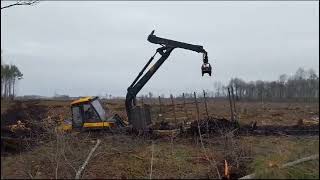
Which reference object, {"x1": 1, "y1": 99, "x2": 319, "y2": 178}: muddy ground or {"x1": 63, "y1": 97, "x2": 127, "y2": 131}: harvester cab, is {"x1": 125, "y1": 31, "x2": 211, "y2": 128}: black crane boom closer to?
{"x1": 63, "y1": 97, "x2": 127, "y2": 131}: harvester cab

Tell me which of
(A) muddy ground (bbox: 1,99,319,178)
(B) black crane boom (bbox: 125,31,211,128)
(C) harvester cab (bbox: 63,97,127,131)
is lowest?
(A) muddy ground (bbox: 1,99,319,178)

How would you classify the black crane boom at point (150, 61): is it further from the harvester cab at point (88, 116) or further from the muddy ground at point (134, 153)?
the muddy ground at point (134, 153)

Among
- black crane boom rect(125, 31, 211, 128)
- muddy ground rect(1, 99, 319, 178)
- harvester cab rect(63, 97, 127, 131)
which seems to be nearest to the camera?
muddy ground rect(1, 99, 319, 178)

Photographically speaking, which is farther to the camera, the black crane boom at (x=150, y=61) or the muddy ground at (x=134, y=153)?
the black crane boom at (x=150, y=61)

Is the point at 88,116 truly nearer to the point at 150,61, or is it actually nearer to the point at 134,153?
the point at 150,61

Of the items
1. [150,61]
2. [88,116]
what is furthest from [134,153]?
[150,61]

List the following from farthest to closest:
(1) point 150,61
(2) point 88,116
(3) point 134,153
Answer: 1. (1) point 150,61
2. (2) point 88,116
3. (3) point 134,153

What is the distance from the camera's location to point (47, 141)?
1515 centimetres

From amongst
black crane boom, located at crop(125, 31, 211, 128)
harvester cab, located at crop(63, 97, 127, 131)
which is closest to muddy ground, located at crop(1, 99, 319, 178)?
harvester cab, located at crop(63, 97, 127, 131)

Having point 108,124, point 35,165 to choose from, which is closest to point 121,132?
point 108,124

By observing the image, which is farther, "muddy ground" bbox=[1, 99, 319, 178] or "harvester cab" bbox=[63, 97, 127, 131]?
"harvester cab" bbox=[63, 97, 127, 131]

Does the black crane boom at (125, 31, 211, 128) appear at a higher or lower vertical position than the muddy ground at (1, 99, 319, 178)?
higher

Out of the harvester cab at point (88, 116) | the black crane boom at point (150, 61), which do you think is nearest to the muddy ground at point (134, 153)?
the harvester cab at point (88, 116)

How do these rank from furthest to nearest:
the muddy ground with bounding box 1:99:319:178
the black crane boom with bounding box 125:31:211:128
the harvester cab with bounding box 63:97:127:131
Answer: the black crane boom with bounding box 125:31:211:128
the harvester cab with bounding box 63:97:127:131
the muddy ground with bounding box 1:99:319:178
